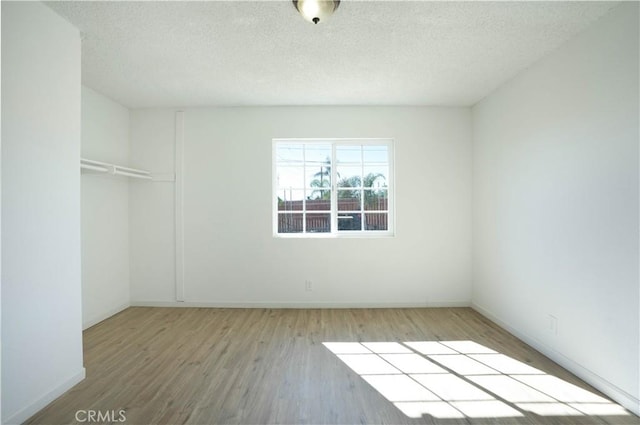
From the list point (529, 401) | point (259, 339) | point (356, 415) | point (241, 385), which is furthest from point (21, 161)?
point (529, 401)

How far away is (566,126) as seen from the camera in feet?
7.78

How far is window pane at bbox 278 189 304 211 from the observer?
3.99 metres

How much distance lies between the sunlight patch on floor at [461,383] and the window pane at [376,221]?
1.56 meters

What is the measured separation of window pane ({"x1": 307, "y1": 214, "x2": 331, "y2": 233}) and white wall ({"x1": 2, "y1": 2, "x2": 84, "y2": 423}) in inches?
96.1

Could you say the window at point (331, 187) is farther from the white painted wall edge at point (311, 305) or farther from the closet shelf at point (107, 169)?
the closet shelf at point (107, 169)

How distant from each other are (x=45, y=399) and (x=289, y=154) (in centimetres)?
318

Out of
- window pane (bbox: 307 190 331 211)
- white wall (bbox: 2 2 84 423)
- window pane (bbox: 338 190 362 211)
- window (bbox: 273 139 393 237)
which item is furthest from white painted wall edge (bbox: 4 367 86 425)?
window pane (bbox: 338 190 362 211)

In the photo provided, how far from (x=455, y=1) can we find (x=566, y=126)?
136 centimetres

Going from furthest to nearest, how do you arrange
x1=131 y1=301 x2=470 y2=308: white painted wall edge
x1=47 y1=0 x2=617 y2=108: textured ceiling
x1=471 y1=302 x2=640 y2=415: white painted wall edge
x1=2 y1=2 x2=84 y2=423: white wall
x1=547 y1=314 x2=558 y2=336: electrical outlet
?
x1=131 y1=301 x2=470 y2=308: white painted wall edge, x1=547 y1=314 x2=558 y2=336: electrical outlet, x1=47 y1=0 x2=617 y2=108: textured ceiling, x1=471 y1=302 x2=640 y2=415: white painted wall edge, x1=2 y1=2 x2=84 y2=423: white wall

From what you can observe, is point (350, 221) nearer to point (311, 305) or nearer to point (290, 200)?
point (290, 200)

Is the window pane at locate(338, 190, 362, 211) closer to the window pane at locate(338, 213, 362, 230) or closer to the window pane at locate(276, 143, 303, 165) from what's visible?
the window pane at locate(338, 213, 362, 230)

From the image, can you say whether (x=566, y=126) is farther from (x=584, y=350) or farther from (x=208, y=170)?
(x=208, y=170)

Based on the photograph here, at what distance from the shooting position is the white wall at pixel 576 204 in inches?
75.3

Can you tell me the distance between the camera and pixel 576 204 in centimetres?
227
